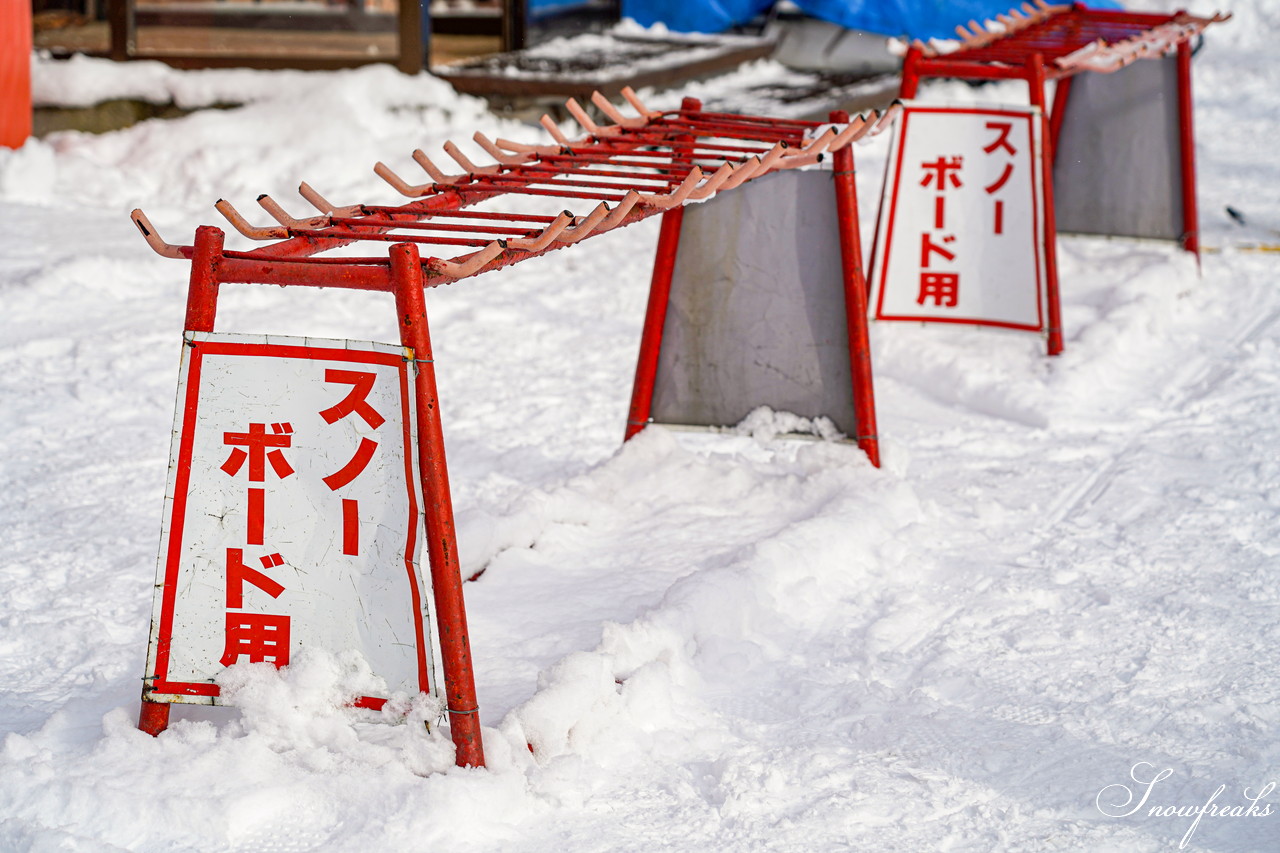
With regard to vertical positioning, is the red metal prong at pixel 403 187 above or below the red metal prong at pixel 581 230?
above

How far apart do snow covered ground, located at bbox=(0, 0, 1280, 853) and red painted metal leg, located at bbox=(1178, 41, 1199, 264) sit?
20 centimetres

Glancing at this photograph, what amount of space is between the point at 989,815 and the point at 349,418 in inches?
50.5

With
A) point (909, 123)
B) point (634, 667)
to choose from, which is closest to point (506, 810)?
point (634, 667)

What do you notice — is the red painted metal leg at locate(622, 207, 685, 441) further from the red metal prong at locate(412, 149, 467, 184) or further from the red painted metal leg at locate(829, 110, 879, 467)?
the red metal prong at locate(412, 149, 467, 184)

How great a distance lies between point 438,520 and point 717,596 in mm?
970

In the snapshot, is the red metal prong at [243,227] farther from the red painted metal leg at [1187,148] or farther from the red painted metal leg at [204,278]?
the red painted metal leg at [1187,148]

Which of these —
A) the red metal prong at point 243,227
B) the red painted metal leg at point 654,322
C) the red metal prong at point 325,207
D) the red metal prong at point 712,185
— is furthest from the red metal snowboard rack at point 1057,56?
the red metal prong at point 243,227

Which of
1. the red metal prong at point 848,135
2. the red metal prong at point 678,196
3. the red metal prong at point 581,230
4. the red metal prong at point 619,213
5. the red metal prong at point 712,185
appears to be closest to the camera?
the red metal prong at point 581,230

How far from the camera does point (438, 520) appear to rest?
223 centimetres

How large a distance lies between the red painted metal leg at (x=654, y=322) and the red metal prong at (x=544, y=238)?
53.4 inches

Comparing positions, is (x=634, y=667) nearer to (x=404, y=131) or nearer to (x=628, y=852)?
(x=628, y=852)

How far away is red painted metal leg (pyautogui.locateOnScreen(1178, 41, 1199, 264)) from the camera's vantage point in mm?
5996

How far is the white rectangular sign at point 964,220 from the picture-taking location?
4.82 metres

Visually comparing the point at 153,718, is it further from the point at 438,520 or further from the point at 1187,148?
the point at 1187,148
